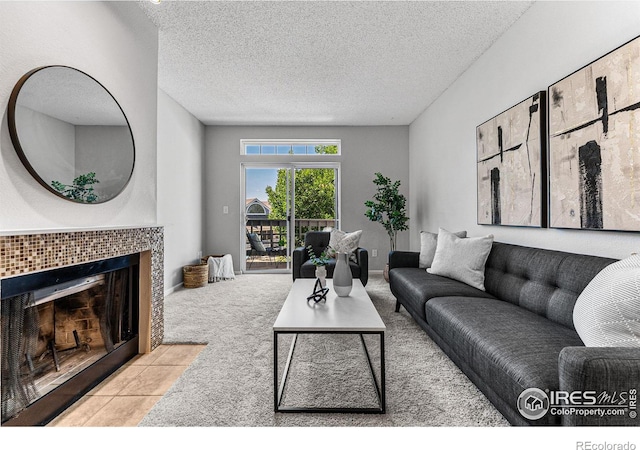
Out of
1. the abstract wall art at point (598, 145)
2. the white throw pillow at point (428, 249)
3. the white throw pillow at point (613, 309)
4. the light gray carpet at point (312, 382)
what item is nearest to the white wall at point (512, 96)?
the abstract wall art at point (598, 145)

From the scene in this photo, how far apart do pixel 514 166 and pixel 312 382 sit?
2.29 meters

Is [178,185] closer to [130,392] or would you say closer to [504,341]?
[130,392]

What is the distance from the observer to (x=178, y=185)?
4629 mm

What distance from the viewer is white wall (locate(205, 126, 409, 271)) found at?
5.77 meters

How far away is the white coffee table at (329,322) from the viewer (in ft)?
5.40

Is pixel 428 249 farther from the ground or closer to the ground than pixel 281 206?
closer to the ground

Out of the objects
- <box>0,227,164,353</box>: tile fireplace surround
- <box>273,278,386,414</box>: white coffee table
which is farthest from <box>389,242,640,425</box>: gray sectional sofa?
<box>0,227,164,353</box>: tile fireplace surround

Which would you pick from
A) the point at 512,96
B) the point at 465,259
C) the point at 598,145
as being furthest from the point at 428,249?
the point at 598,145

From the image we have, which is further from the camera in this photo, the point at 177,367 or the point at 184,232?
the point at 184,232

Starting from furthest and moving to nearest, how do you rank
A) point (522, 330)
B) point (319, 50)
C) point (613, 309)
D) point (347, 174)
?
point (347, 174), point (319, 50), point (522, 330), point (613, 309)

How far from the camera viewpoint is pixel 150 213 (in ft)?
8.55
